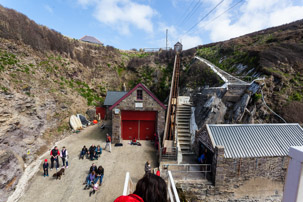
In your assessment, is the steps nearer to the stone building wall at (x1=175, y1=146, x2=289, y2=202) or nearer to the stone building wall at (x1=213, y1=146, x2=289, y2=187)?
the stone building wall at (x1=175, y1=146, x2=289, y2=202)

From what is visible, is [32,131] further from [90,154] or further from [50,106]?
[90,154]

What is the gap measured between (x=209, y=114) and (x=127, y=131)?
881cm

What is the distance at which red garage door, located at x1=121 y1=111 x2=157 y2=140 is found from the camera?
15766 mm

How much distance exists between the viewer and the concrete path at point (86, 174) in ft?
29.0

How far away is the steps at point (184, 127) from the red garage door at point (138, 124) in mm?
2869

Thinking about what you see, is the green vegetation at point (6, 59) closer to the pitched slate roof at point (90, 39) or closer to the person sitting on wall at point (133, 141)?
the person sitting on wall at point (133, 141)

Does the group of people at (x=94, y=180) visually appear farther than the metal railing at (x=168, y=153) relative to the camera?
No

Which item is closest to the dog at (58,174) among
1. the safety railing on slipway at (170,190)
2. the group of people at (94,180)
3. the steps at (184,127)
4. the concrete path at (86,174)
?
the concrete path at (86,174)

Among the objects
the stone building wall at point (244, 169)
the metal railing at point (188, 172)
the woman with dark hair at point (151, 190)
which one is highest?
the woman with dark hair at point (151, 190)

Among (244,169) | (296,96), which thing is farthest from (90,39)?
(244,169)

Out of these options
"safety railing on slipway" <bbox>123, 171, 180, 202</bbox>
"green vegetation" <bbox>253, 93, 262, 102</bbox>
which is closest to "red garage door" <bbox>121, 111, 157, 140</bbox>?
"green vegetation" <bbox>253, 93, 262, 102</bbox>

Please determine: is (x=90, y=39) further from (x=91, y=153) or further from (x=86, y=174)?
(x=86, y=174)

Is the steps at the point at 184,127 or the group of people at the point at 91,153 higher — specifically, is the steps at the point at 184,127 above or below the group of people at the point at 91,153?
above

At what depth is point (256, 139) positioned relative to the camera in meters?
9.70
